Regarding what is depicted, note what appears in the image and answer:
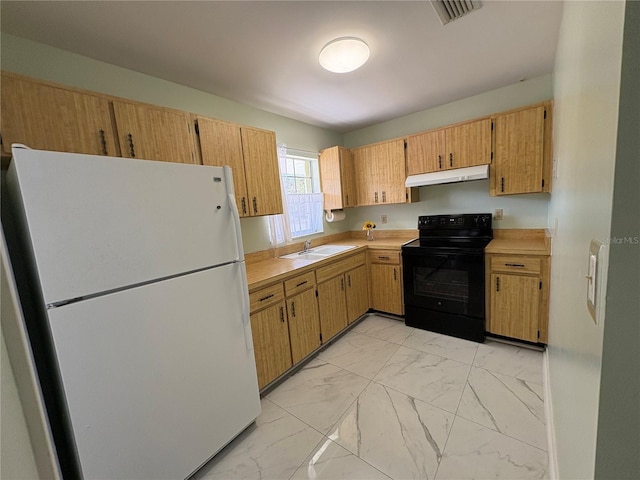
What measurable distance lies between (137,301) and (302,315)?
1.37m

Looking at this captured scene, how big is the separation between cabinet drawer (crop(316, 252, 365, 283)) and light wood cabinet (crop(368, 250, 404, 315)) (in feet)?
0.58

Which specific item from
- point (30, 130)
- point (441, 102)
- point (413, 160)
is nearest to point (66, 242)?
point (30, 130)

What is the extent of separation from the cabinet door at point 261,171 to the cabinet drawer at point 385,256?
1263mm

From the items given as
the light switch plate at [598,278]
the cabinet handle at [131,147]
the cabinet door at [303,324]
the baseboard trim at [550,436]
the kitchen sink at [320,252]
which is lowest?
the baseboard trim at [550,436]

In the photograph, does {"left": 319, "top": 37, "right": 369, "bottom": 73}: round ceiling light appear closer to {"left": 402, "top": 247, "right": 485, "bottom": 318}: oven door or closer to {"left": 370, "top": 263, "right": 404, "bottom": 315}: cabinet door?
{"left": 402, "top": 247, "right": 485, "bottom": 318}: oven door

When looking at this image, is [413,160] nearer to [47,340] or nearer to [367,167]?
[367,167]

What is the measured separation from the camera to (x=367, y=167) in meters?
3.35

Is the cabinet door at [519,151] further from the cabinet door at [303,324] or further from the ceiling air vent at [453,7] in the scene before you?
the cabinet door at [303,324]

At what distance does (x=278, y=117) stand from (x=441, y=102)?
1.80 metres

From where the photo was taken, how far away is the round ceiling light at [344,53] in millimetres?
1638

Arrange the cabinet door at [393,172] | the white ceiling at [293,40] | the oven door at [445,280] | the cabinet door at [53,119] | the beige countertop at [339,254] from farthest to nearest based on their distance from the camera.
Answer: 1. the cabinet door at [393,172]
2. the oven door at [445,280]
3. the beige countertop at [339,254]
4. the white ceiling at [293,40]
5. the cabinet door at [53,119]

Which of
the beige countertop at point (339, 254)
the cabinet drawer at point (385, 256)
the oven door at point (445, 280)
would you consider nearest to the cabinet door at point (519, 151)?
the beige countertop at point (339, 254)

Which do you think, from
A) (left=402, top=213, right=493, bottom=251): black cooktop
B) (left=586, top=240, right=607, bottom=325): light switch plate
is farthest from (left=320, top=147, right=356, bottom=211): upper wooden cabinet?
(left=586, top=240, right=607, bottom=325): light switch plate

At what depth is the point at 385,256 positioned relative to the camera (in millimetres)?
2998
